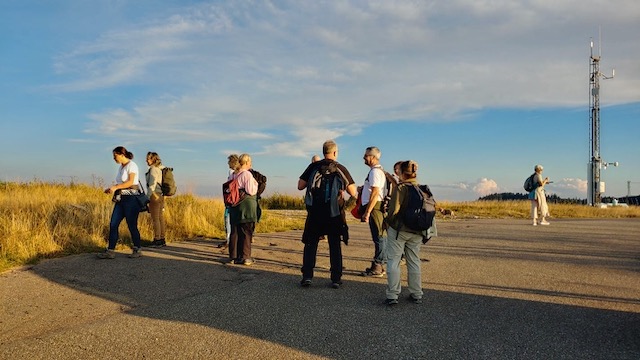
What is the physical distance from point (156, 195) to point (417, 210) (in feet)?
21.2

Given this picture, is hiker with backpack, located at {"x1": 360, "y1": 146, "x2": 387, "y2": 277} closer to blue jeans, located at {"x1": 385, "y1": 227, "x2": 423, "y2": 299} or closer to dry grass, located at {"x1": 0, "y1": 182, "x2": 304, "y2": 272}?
blue jeans, located at {"x1": 385, "y1": 227, "x2": 423, "y2": 299}

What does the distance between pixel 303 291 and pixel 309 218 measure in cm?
108

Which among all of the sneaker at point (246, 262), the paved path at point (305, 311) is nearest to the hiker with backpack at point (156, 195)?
the paved path at point (305, 311)

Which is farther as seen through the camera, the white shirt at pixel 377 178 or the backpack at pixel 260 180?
the backpack at pixel 260 180

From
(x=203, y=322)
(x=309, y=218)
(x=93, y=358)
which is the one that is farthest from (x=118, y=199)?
(x=93, y=358)

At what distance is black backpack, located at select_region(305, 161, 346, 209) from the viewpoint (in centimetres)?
746

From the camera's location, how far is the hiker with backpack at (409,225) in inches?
256

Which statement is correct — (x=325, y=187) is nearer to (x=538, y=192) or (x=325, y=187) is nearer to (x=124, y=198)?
(x=124, y=198)

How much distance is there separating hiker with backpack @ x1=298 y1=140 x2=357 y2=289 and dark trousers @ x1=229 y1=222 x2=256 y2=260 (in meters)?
1.81

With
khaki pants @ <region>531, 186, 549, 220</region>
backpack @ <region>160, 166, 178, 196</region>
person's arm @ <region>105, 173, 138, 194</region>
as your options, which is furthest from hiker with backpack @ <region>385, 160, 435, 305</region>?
khaki pants @ <region>531, 186, 549, 220</region>

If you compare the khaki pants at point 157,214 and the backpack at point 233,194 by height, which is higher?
the backpack at point 233,194

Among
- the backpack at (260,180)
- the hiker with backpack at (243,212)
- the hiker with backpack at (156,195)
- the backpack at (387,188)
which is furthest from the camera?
the hiker with backpack at (156,195)

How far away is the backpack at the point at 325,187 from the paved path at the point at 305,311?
1.19 metres

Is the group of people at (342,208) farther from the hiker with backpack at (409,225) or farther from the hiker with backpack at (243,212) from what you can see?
the hiker with backpack at (243,212)
